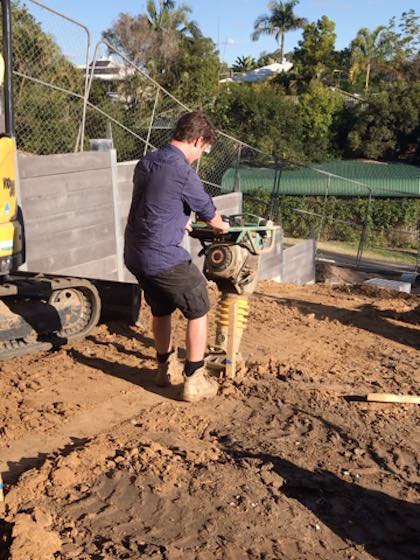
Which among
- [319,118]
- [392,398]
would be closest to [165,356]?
[392,398]

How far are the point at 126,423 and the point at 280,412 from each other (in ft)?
3.61

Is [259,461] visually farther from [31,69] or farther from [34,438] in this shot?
[31,69]

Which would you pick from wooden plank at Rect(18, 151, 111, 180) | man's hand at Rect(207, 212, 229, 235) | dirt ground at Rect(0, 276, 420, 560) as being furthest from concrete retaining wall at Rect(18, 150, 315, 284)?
man's hand at Rect(207, 212, 229, 235)

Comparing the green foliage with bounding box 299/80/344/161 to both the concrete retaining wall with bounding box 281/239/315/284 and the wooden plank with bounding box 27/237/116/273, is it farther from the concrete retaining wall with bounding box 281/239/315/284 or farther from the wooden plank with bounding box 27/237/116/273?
the wooden plank with bounding box 27/237/116/273

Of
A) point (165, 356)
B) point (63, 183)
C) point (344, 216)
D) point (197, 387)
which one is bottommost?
point (344, 216)

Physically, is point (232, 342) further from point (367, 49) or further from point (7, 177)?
point (367, 49)

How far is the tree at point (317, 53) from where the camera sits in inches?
2003

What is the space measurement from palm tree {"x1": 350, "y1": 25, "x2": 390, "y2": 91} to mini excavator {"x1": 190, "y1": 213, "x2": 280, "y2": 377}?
5124cm

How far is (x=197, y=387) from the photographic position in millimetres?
4789

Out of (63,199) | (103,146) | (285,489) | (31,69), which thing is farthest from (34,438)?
(31,69)

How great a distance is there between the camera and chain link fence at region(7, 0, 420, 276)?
32.1 ft

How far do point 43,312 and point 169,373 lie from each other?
164 cm

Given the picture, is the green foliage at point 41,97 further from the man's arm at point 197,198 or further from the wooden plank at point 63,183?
the man's arm at point 197,198

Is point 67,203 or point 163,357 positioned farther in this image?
point 67,203
